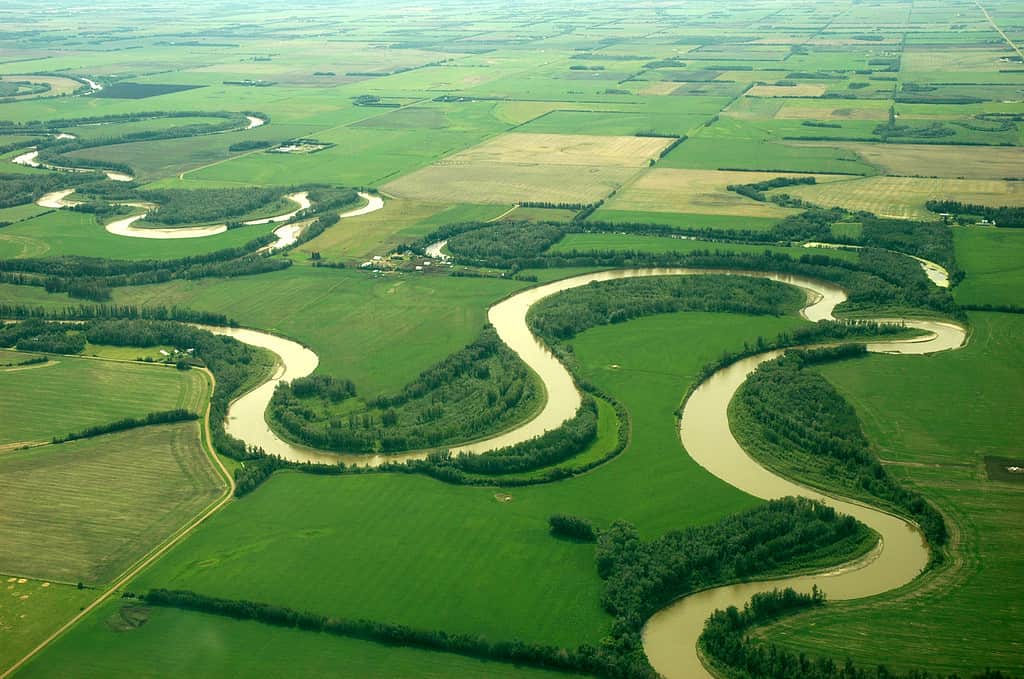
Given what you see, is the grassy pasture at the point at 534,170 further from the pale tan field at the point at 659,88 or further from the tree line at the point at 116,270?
the pale tan field at the point at 659,88

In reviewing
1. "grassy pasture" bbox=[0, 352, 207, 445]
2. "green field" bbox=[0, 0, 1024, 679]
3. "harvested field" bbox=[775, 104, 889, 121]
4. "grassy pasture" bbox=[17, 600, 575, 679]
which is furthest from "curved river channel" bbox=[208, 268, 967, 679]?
"harvested field" bbox=[775, 104, 889, 121]

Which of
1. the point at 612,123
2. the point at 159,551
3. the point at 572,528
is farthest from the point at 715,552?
the point at 612,123

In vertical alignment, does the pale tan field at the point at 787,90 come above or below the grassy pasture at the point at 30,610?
above

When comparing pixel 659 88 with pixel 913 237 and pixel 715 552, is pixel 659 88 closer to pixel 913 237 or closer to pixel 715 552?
pixel 913 237

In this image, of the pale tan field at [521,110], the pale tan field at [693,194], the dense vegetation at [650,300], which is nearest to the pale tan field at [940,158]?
the pale tan field at [693,194]

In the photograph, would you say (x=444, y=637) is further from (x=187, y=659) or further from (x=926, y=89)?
(x=926, y=89)

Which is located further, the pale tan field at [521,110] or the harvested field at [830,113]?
the pale tan field at [521,110]
